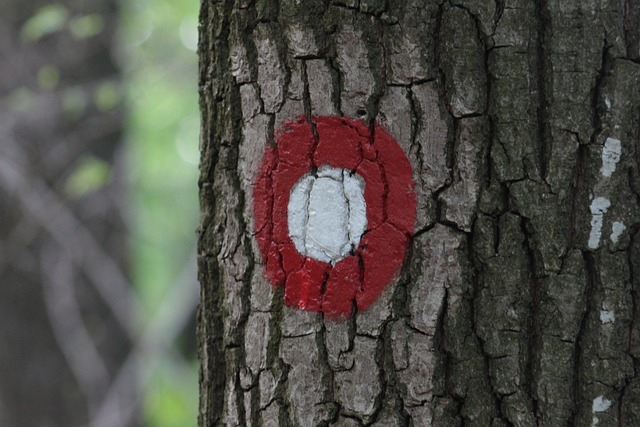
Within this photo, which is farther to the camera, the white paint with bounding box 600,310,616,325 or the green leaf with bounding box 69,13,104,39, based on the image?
the green leaf with bounding box 69,13,104,39

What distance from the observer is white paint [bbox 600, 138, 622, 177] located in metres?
1.27

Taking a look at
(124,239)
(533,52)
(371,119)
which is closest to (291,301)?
(371,119)

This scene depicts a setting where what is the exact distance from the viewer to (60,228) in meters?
4.40

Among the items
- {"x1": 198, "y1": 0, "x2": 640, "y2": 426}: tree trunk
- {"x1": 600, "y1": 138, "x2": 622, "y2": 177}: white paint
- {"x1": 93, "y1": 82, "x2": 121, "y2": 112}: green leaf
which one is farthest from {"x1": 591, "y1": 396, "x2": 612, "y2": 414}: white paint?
{"x1": 93, "y1": 82, "x2": 121, "y2": 112}: green leaf

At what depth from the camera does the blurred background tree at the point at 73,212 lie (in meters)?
4.24

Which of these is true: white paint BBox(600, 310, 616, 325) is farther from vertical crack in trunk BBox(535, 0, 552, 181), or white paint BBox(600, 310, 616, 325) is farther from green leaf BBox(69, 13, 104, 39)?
green leaf BBox(69, 13, 104, 39)

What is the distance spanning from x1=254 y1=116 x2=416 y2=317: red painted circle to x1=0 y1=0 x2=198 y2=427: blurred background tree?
2.87m

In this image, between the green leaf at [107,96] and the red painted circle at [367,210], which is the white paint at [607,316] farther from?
the green leaf at [107,96]

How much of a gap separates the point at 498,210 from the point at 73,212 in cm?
368

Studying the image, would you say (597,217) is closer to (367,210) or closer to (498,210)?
(498,210)

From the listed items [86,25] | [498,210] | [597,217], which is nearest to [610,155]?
[597,217]

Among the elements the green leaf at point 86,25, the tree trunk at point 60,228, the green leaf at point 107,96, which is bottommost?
the tree trunk at point 60,228

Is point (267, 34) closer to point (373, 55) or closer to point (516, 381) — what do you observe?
point (373, 55)

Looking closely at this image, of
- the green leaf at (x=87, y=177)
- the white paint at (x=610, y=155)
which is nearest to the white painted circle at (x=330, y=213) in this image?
the white paint at (x=610, y=155)
